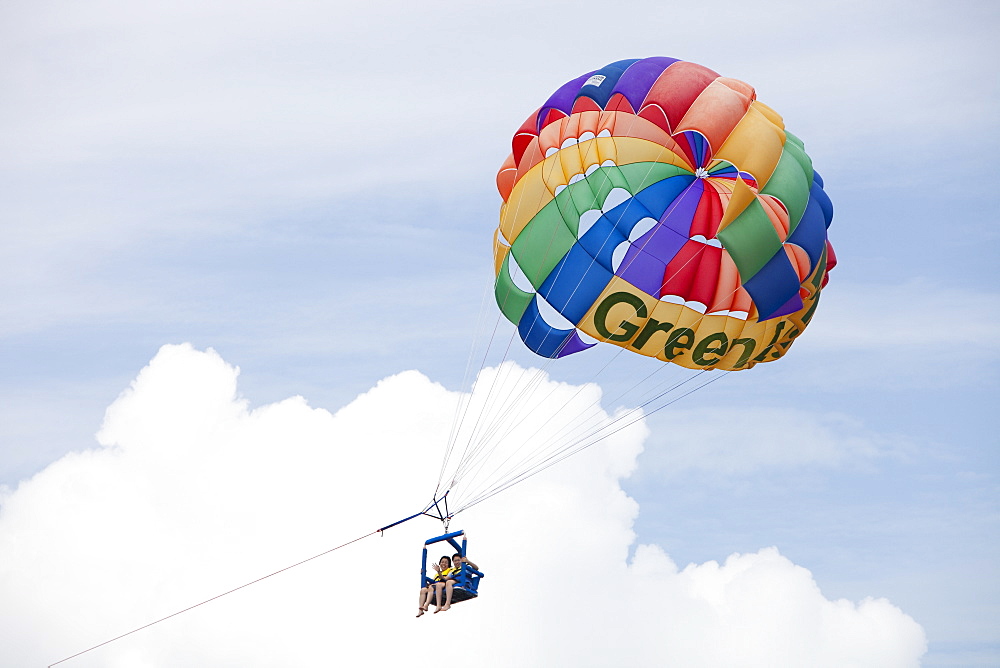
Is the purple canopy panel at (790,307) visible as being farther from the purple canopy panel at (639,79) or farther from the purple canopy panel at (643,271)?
the purple canopy panel at (639,79)

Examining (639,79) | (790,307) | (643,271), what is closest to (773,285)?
(790,307)

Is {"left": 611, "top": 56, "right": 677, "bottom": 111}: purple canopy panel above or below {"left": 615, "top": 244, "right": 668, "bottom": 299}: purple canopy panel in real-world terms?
above

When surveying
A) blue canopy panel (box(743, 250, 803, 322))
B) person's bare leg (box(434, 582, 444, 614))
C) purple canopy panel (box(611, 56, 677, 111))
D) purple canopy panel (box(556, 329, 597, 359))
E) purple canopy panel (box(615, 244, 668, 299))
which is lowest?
person's bare leg (box(434, 582, 444, 614))

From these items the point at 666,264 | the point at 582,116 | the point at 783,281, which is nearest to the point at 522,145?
the point at 582,116

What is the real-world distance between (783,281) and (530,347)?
4.25 m

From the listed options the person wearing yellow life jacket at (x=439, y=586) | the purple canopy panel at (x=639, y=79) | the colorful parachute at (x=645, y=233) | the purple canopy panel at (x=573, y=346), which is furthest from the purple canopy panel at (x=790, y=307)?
the person wearing yellow life jacket at (x=439, y=586)

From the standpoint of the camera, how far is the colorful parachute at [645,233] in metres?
22.7

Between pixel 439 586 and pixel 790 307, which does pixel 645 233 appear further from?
pixel 439 586

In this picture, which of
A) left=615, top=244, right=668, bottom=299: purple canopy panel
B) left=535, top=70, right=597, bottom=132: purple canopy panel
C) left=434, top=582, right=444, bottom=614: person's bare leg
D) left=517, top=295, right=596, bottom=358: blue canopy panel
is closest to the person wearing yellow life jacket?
left=434, top=582, right=444, bottom=614: person's bare leg

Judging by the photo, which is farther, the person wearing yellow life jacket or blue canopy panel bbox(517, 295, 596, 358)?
blue canopy panel bbox(517, 295, 596, 358)

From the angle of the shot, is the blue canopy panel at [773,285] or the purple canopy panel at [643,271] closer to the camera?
the blue canopy panel at [773,285]

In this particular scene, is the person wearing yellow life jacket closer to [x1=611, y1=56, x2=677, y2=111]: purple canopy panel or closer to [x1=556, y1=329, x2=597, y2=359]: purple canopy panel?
[x1=556, y1=329, x2=597, y2=359]: purple canopy panel

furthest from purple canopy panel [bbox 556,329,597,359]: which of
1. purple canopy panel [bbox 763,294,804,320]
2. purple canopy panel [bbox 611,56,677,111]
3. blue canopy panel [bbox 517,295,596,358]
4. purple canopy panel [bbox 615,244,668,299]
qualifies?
purple canopy panel [bbox 611,56,677,111]

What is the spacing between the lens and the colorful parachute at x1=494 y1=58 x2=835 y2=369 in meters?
22.7
